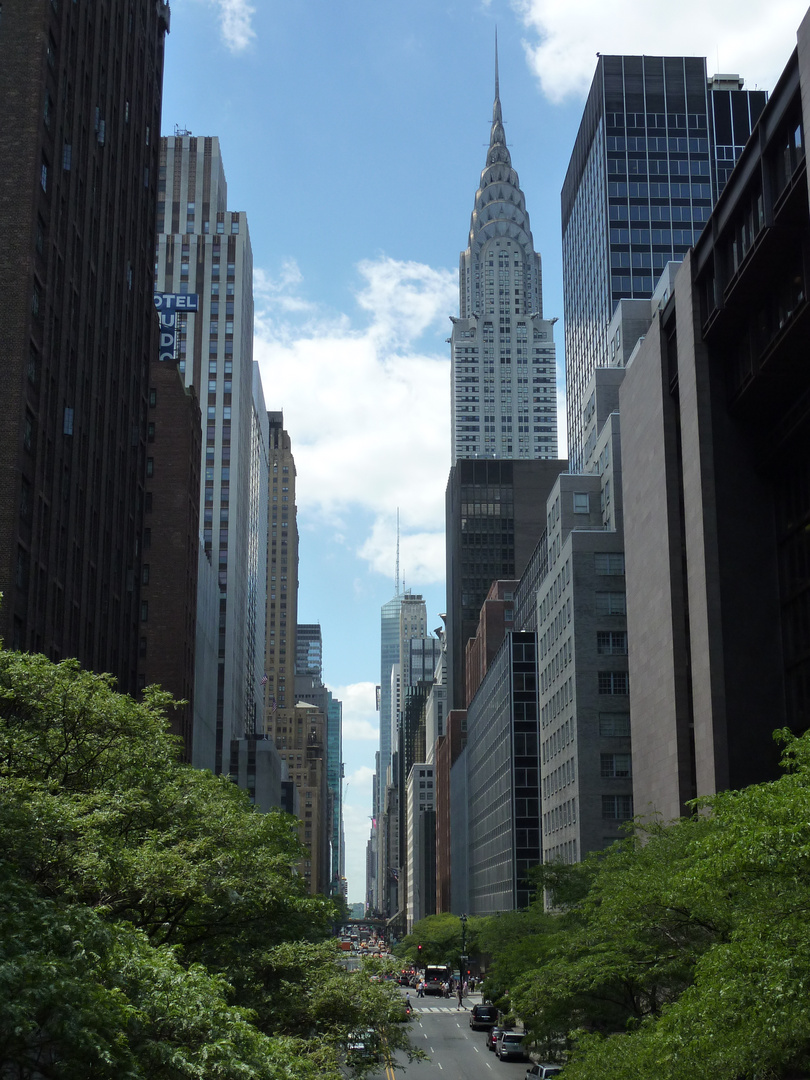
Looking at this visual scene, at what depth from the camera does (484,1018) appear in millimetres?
85000

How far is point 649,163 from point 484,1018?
110483 mm

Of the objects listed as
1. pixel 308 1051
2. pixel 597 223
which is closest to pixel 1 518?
pixel 308 1051

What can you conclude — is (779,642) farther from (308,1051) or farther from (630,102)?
(630,102)

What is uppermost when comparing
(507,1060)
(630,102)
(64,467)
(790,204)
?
(630,102)

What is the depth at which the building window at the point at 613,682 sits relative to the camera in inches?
3733

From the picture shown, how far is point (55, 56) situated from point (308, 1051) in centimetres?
4782

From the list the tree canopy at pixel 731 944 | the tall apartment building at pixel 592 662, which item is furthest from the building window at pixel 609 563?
the tree canopy at pixel 731 944

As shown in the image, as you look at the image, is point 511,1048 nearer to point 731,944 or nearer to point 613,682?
point 613,682

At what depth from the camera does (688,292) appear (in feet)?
208

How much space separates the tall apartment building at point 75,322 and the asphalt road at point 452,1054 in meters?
26.2

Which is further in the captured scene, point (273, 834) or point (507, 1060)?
point (507, 1060)

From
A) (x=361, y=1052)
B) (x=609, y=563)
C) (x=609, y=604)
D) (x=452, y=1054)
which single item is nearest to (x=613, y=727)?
(x=609, y=604)

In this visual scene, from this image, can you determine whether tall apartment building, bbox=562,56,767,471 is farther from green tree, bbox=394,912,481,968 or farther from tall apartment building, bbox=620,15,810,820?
tall apartment building, bbox=620,15,810,820

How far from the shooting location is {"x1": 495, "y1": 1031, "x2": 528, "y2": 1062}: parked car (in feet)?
217
